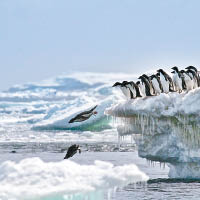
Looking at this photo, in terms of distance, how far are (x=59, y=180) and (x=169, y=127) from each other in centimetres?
369

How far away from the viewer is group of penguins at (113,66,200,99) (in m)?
19.0

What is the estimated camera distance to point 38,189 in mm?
15914

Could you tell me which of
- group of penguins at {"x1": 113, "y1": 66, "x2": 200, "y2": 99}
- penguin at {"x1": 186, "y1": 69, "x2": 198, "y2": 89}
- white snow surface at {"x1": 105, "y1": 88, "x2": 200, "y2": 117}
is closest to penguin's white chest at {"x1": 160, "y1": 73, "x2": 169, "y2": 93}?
group of penguins at {"x1": 113, "y1": 66, "x2": 200, "y2": 99}

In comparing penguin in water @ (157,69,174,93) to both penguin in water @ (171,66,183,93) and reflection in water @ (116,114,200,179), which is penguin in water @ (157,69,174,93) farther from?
reflection in water @ (116,114,200,179)

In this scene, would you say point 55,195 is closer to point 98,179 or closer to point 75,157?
point 98,179

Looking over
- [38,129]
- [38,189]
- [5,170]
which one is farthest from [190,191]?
[38,129]

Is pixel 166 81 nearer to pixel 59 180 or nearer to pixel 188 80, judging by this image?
pixel 188 80

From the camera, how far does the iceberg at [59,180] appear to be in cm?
1552

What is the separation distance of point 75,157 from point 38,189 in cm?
1299

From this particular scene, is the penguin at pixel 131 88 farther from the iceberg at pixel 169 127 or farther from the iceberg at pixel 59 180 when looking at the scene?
the iceberg at pixel 59 180

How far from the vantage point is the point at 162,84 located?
19.3 m

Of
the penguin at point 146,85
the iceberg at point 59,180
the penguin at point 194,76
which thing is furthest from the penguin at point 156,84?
the iceberg at point 59,180

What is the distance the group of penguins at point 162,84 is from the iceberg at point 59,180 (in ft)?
8.50

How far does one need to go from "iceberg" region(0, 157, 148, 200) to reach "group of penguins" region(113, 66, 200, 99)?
2.59 metres
